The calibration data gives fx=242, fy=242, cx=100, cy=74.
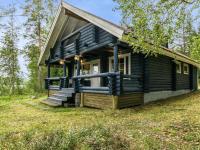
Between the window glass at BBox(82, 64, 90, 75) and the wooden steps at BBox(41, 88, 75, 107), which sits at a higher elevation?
the window glass at BBox(82, 64, 90, 75)

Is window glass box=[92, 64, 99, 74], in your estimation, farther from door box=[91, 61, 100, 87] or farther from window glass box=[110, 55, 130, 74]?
window glass box=[110, 55, 130, 74]

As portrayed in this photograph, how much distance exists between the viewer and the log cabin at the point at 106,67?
11.1 m

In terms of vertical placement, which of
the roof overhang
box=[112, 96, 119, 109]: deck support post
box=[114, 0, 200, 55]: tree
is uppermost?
the roof overhang

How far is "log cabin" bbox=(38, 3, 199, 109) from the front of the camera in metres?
11.1

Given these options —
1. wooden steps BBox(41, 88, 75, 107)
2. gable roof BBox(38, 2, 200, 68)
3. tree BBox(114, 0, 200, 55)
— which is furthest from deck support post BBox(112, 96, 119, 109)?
tree BBox(114, 0, 200, 55)

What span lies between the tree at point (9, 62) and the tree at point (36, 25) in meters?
1.55

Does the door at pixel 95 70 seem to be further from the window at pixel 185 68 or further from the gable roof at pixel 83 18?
the window at pixel 185 68

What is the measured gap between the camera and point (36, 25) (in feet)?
89.2

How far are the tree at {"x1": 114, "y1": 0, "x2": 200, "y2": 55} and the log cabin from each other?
2047 mm

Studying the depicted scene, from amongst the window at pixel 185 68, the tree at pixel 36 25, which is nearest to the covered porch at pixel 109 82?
the window at pixel 185 68

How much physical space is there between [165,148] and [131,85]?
7.49 m

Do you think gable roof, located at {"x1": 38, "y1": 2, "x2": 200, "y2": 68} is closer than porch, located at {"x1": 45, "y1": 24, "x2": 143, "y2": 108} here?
Yes

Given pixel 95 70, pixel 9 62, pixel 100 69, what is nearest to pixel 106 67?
pixel 100 69

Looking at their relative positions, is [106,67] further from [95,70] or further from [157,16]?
[157,16]
